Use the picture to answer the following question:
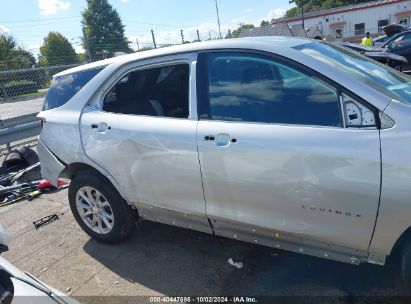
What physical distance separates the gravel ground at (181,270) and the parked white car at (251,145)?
0.32 m

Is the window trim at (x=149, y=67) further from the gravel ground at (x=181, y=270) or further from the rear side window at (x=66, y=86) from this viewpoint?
the gravel ground at (x=181, y=270)

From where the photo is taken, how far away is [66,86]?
12.5 feet

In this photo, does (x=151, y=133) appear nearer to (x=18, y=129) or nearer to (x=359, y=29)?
(x=18, y=129)

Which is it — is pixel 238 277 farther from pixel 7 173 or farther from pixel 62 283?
pixel 7 173

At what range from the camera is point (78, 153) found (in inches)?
140

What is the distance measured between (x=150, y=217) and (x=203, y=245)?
22.6 inches

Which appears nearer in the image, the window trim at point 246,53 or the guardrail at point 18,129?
the window trim at point 246,53

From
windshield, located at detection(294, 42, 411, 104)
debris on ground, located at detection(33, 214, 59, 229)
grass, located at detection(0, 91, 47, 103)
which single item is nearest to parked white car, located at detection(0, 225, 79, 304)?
windshield, located at detection(294, 42, 411, 104)

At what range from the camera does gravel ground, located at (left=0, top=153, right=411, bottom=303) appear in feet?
9.20

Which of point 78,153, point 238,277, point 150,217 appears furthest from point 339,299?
point 78,153

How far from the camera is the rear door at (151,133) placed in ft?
9.55

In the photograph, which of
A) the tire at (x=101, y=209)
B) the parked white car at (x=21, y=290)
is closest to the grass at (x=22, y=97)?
the tire at (x=101, y=209)

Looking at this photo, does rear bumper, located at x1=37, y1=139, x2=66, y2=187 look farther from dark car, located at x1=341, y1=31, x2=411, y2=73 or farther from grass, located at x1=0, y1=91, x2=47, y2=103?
dark car, located at x1=341, y1=31, x2=411, y2=73

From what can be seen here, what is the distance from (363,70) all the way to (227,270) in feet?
6.14
